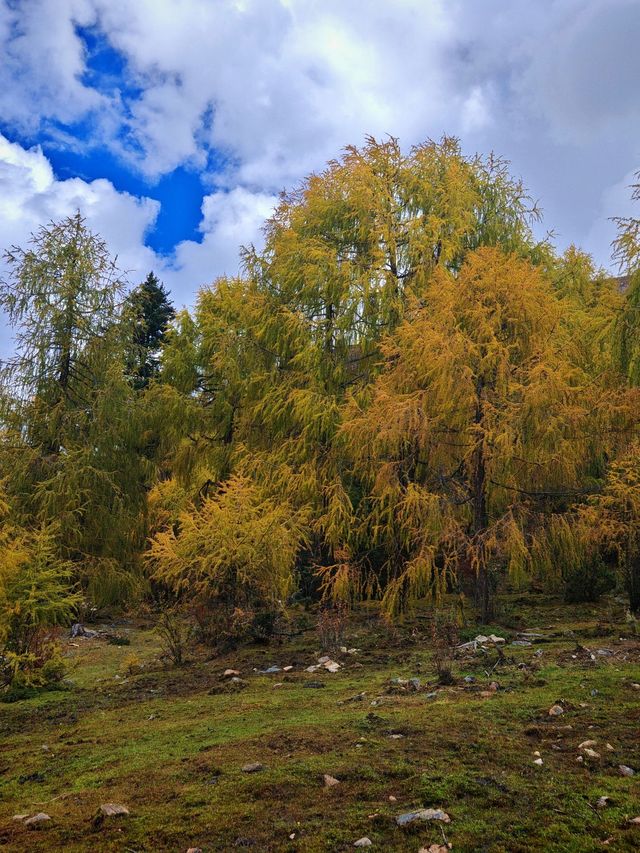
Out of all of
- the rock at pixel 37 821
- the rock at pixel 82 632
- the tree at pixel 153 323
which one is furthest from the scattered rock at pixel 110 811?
the tree at pixel 153 323

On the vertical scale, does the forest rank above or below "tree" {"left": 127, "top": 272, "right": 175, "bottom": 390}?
below

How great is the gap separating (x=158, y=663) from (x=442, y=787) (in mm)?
6352

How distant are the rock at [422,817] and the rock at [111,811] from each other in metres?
1.53

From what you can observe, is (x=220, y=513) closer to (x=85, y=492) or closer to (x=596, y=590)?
(x=85, y=492)

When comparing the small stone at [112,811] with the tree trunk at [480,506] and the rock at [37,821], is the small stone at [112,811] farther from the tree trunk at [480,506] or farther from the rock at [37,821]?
the tree trunk at [480,506]

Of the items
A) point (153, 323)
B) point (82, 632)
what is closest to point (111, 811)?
point (82, 632)

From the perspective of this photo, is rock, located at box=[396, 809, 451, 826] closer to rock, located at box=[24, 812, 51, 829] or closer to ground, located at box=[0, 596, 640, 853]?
ground, located at box=[0, 596, 640, 853]

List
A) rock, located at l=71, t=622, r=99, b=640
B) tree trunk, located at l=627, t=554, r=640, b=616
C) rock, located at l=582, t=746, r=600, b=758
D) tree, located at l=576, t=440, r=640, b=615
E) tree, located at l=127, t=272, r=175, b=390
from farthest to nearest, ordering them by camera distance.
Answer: tree, located at l=127, t=272, r=175, b=390 < rock, located at l=71, t=622, r=99, b=640 < tree trunk, located at l=627, t=554, r=640, b=616 < tree, located at l=576, t=440, r=640, b=615 < rock, located at l=582, t=746, r=600, b=758

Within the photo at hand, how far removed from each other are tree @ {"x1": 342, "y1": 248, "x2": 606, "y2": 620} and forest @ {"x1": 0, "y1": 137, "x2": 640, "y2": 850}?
0.05 meters

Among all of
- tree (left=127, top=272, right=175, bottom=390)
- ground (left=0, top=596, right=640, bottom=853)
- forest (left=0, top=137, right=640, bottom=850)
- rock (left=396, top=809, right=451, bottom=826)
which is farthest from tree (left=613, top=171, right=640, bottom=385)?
tree (left=127, top=272, right=175, bottom=390)

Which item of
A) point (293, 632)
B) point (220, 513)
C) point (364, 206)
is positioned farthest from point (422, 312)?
point (293, 632)

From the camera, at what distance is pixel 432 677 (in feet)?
22.3

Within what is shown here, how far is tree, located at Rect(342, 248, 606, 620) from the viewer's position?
965cm

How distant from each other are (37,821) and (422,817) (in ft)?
7.05
